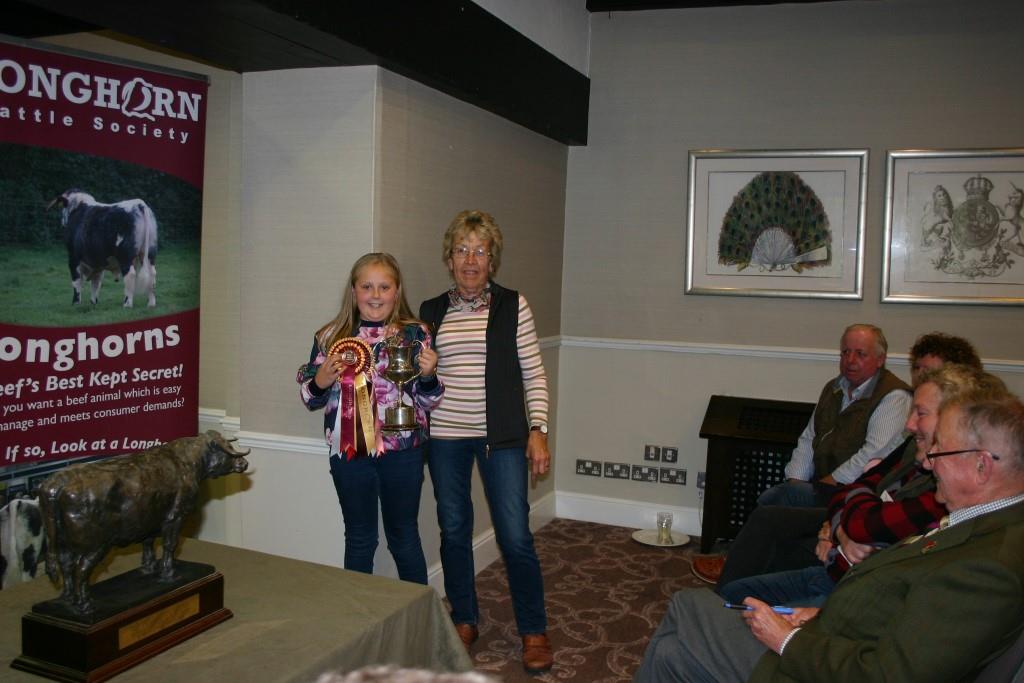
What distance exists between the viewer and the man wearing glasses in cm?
157

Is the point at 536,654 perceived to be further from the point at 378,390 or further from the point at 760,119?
the point at 760,119

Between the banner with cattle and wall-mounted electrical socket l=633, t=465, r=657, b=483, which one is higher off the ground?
the banner with cattle

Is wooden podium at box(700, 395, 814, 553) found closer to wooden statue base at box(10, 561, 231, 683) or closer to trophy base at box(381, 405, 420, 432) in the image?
trophy base at box(381, 405, 420, 432)

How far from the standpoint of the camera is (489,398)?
3.02m

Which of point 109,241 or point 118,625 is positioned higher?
point 109,241

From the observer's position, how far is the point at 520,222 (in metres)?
4.39

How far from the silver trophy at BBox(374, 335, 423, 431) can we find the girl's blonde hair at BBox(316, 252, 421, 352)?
0.35 ft

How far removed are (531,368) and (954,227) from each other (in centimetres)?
258

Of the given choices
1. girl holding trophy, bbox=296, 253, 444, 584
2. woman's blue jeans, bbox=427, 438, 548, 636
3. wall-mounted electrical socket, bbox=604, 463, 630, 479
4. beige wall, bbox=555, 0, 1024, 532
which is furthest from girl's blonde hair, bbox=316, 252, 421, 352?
wall-mounted electrical socket, bbox=604, 463, 630, 479

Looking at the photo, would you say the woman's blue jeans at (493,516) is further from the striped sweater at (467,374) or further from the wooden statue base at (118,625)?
the wooden statue base at (118,625)

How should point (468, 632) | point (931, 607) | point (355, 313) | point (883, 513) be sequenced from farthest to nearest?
point (468, 632)
point (355, 313)
point (883, 513)
point (931, 607)

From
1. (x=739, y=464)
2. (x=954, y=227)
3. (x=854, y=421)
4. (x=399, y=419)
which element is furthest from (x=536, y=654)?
(x=954, y=227)

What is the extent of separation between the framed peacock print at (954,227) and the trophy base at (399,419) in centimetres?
284

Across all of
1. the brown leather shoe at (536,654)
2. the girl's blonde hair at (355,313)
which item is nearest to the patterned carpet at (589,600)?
the brown leather shoe at (536,654)
